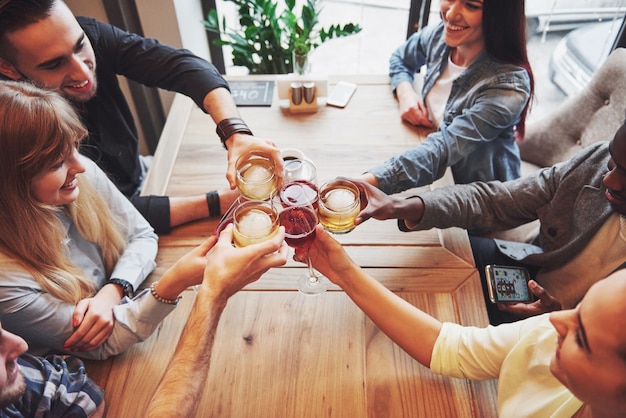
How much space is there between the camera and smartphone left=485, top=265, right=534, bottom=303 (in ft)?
4.39

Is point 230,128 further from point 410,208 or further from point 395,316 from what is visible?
point 395,316

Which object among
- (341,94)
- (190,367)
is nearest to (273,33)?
(341,94)

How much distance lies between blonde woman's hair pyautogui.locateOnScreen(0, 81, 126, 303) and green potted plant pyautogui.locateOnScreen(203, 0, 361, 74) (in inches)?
42.9

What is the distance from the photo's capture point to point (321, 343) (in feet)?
3.88

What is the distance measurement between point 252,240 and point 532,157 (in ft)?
5.56

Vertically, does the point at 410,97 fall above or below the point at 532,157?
above

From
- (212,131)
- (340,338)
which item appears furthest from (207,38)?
(340,338)

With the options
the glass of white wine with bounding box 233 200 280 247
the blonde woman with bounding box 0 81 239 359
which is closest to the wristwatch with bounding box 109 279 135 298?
the blonde woman with bounding box 0 81 239 359

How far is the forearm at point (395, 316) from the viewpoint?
43.9 inches

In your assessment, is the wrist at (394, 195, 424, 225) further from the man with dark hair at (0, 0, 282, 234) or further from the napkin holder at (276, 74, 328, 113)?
the napkin holder at (276, 74, 328, 113)

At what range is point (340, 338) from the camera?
1193 mm

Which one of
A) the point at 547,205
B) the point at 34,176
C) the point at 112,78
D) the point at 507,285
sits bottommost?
the point at 507,285

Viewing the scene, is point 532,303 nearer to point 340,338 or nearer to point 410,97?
point 340,338

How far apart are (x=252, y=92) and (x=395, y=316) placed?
1.28 m
